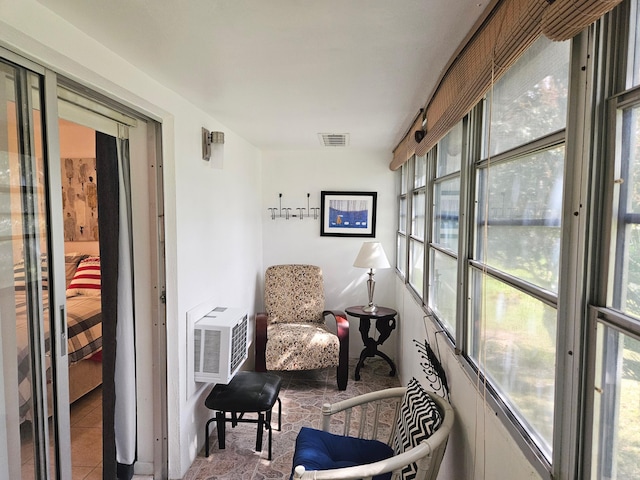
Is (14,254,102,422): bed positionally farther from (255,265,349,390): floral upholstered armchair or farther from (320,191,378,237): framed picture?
(320,191,378,237): framed picture

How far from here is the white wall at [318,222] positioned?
425 cm

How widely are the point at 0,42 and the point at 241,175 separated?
2.36 metres

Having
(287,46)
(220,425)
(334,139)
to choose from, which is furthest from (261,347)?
(287,46)

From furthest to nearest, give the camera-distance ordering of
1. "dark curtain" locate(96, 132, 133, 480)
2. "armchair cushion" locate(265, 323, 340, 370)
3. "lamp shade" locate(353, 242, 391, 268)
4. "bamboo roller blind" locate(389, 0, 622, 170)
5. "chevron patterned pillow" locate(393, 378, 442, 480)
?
1. "lamp shade" locate(353, 242, 391, 268)
2. "armchair cushion" locate(265, 323, 340, 370)
3. "dark curtain" locate(96, 132, 133, 480)
4. "chevron patterned pillow" locate(393, 378, 442, 480)
5. "bamboo roller blind" locate(389, 0, 622, 170)

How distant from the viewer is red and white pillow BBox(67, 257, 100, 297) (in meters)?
3.61

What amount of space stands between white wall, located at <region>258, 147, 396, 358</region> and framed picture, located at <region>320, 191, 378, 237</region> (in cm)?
6

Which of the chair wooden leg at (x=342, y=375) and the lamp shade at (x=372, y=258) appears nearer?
the chair wooden leg at (x=342, y=375)

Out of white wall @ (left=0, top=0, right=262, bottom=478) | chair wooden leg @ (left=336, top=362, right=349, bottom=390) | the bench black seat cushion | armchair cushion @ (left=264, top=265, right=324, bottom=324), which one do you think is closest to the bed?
white wall @ (left=0, top=0, right=262, bottom=478)

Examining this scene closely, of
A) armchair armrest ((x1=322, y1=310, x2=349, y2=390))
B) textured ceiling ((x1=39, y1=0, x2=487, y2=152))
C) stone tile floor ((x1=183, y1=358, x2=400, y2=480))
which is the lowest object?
stone tile floor ((x1=183, y1=358, x2=400, y2=480))

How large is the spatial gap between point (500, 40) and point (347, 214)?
3.27 metres

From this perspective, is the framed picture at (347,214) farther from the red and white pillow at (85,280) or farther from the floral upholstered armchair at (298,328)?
the red and white pillow at (85,280)

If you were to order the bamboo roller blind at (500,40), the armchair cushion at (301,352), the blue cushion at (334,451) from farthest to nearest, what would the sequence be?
the armchair cushion at (301,352)
the blue cushion at (334,451)
the bamboo roller blind at (500,40)

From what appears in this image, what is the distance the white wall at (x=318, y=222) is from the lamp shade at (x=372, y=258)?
49 centimetres

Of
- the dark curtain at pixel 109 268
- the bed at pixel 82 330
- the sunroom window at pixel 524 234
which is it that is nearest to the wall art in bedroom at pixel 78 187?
the bed at pixel 82 330
